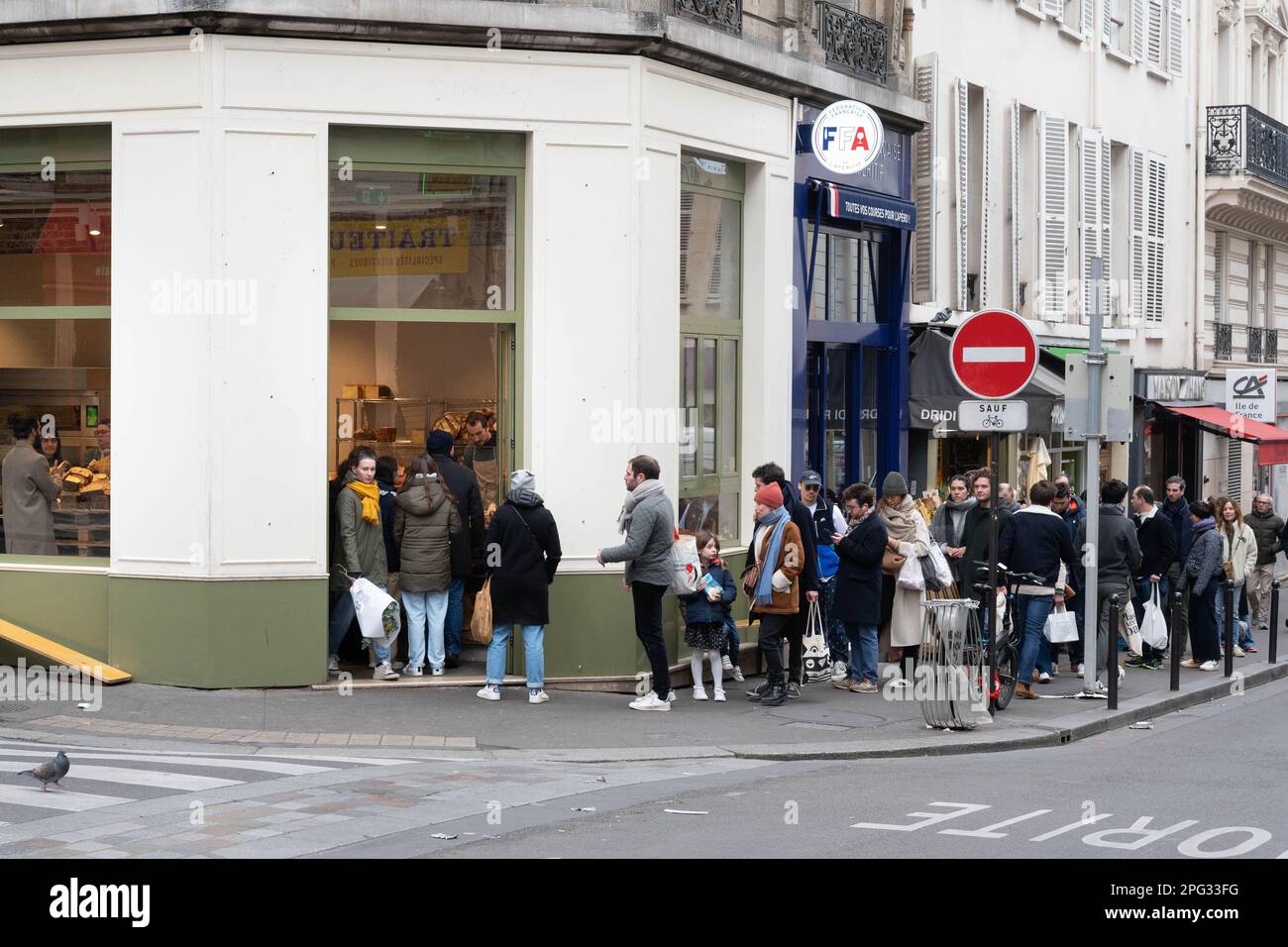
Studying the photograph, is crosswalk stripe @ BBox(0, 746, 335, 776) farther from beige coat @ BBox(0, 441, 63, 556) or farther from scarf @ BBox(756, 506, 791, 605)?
scarf @ BBox(756, 506, 791, 605)

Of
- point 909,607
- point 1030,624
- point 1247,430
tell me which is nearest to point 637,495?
point 909,607

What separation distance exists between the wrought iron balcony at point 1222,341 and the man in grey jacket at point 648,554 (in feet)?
61.6

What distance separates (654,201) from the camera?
553 inches

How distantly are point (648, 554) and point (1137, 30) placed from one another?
54.9 feet


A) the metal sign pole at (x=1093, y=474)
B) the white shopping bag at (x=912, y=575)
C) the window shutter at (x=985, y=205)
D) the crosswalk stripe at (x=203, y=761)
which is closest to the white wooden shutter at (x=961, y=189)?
the window shutter at (x=985, y=205)

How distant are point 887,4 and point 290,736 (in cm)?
1054

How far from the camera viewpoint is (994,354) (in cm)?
1303

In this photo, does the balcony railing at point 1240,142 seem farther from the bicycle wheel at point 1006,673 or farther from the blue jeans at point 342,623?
the blue jeans at point 342,623

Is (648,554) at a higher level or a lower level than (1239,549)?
higher

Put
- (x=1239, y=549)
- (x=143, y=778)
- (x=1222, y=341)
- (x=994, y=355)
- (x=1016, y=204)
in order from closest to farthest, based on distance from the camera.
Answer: (x=143, y=778) → (x=994, y=355) → (x=1239, y=549) → (x=1016, y=204) → (x=1222, y=341)

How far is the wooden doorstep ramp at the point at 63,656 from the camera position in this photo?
515 inches

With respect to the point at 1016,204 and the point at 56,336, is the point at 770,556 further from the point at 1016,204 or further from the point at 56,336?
the point at 1016,204

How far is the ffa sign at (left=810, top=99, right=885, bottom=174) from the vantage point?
1627cm

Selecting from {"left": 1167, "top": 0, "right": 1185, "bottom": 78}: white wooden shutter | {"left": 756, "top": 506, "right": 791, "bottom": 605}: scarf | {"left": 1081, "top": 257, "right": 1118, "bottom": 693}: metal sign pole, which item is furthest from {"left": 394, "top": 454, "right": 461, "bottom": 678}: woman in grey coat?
{"left": 1167, "top": 0, "right": 1185, "bottom": 78}: white wooden shutter
